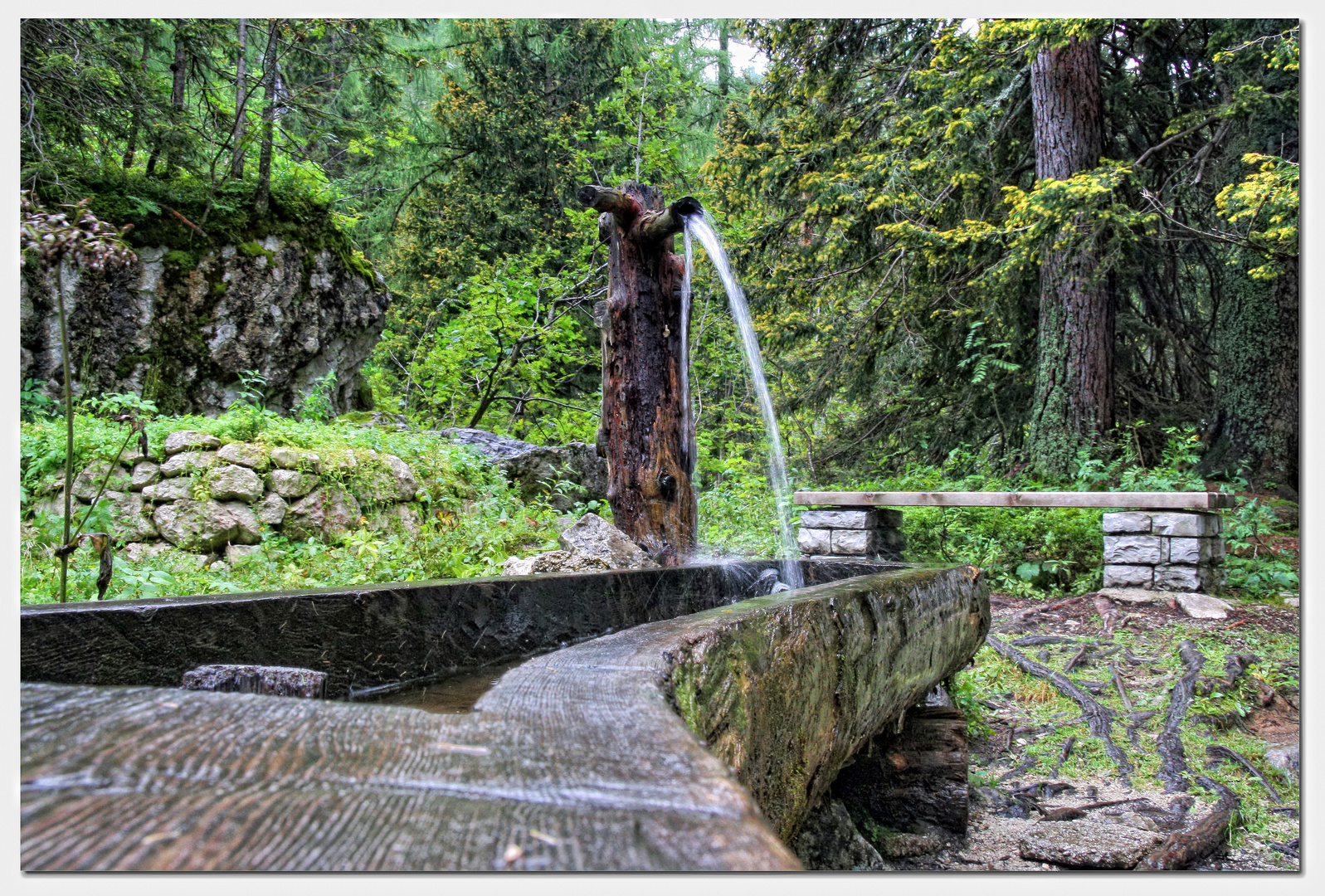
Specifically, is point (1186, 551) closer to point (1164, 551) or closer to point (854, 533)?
point (1164, 551)

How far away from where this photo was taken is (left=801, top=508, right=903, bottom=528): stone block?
19.5ft

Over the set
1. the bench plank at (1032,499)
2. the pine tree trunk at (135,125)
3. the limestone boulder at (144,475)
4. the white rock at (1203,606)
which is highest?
the pine tree trunk at (135,125)

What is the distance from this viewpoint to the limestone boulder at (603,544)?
3191 mm

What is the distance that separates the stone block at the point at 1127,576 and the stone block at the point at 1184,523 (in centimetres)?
28

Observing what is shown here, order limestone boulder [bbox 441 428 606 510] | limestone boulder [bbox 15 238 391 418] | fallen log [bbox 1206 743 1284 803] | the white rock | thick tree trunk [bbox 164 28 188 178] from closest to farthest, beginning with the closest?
fallen log [bbox 1206 743 1284 803] < the white rock < thick tree trunk [bbox 164 28 188 178] < limestone boulder [bbox 15 238 391 418] < limestone boulder [bbox 441 428 606 510]

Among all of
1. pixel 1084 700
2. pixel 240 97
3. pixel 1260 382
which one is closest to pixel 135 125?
pixel 240 97

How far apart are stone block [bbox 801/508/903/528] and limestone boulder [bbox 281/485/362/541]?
11.6 ft

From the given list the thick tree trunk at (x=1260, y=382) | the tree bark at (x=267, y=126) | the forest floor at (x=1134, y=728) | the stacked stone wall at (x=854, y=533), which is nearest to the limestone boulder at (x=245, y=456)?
the tree bark at (x=267, y=126)

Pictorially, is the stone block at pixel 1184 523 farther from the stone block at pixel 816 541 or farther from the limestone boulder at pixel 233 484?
the limestone boulder at pixel 233 484

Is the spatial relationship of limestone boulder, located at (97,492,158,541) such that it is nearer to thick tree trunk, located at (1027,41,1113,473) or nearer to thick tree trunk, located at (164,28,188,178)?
thick tree trunk, located at (164,28,188,178)

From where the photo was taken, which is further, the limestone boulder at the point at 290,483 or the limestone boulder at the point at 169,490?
the limestone boulder at the point at 290,483

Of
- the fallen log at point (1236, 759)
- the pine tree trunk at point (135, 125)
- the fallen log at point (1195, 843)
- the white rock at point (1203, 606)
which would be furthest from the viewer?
the white rock at point (1203, 606)

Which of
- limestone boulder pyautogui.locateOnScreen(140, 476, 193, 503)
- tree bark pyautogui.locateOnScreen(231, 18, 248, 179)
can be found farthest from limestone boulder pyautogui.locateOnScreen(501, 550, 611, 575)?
tree bark pyautogui.locateOnScreen(231, 18, 248, 179)

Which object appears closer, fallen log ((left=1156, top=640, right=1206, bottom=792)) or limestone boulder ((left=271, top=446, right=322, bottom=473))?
fallen log ((left=1156, top=640, right=1206, bottom=792))
